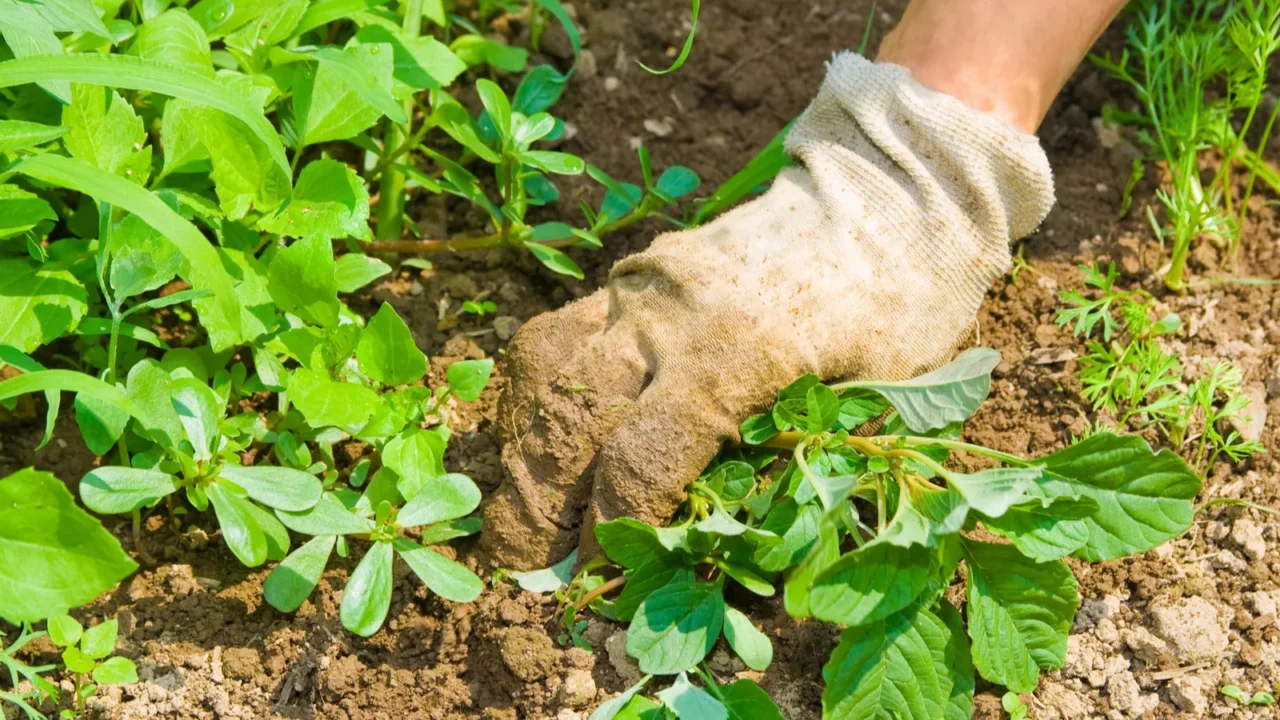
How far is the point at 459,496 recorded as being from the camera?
5.39 ft

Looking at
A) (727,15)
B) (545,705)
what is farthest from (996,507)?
(727,15)

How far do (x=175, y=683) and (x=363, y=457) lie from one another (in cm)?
46

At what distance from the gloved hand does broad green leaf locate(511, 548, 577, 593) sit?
2 cm

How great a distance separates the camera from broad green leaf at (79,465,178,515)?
151 centimetres

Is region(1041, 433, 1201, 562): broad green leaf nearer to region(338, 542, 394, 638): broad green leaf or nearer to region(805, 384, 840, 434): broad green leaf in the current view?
region(805, 384, 840, 434): broad green leaf

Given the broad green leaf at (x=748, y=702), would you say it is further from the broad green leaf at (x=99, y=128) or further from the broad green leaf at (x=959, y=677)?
the broad green leaf at (x=99, y=128)

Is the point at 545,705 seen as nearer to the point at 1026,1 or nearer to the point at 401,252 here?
the point at 401,252

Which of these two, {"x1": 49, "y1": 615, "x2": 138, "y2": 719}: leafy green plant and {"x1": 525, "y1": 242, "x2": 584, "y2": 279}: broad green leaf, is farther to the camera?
{"x1": 525, "y1": 242, "x2": 584, "y2": 279}: broad green leaf

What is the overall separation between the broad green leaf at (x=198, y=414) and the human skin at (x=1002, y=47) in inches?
49.8

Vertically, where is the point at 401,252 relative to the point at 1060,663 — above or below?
below

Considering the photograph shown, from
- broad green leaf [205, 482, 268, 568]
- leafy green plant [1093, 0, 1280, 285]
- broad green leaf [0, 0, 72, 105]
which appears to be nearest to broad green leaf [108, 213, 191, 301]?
broad green leaf [0, 0, 72, 105]

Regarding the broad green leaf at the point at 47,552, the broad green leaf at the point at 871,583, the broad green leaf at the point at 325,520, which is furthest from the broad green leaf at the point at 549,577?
the broad green leaf at the point at 47,552

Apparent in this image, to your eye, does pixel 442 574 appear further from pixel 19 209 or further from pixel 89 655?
pixel 19 209

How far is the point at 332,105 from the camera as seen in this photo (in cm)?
179
